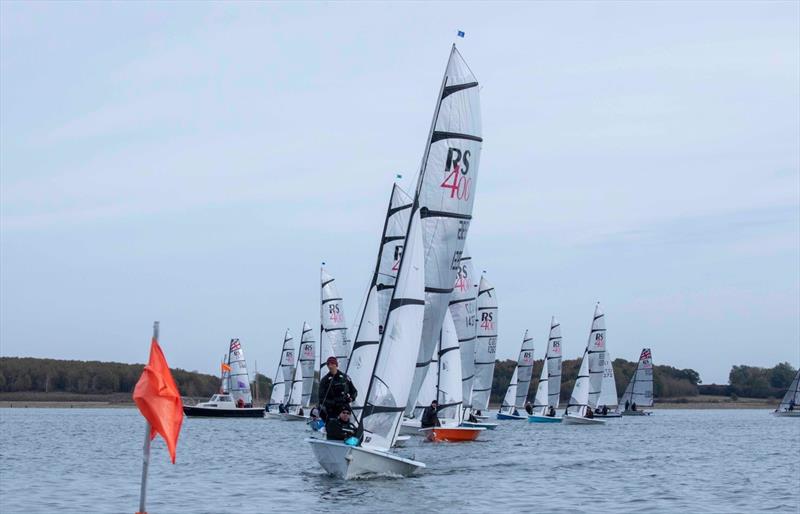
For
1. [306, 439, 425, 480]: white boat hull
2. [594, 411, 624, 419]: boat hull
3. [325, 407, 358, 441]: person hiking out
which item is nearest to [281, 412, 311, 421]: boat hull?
[594, 411, 624, 419]: boat hull

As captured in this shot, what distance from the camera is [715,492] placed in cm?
2544

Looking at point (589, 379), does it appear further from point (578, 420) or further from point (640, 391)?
point (640, 391)

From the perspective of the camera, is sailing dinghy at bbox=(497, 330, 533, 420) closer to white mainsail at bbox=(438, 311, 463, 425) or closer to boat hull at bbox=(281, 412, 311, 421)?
boat hull at bbox=(281, 412, 311, 421)

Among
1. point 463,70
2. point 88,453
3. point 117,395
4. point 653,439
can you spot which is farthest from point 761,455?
point 117,395

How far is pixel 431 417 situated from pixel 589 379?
3517 cm

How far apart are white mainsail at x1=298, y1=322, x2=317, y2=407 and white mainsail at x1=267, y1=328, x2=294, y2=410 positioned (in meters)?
5.18

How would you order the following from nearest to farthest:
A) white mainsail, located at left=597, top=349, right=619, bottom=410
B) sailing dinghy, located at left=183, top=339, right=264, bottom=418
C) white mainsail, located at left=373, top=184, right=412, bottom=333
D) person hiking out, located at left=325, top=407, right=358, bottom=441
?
person hiking out, located at left=325, top=407, right=358, bottom=441 → white mainsail, located at left=373, top=184, right=412, bottom=333 → sailing dinghy, located at left=183, top=339, right=264, bottom=418 → white mainsail, located at left=597, top=349, right=619, bottom=410

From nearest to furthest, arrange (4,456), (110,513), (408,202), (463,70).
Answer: (110,513), (463,70), (4,456), (408,202)

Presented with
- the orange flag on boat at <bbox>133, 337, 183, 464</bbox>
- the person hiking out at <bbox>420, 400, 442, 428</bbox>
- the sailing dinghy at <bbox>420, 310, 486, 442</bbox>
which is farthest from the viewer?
the sailing dinghy at <bbox>420, 310, 486, 442</bbox>

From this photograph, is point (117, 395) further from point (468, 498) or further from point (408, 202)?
point (468, 498)

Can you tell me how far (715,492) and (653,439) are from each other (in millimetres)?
26253

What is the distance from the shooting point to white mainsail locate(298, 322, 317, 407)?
7656cm

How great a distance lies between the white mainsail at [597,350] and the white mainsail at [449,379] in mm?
35771

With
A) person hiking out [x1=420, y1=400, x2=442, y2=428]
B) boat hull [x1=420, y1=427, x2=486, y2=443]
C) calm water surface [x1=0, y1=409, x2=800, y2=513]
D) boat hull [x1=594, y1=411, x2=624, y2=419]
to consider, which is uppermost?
boat hull [x1=594, y1=411, x2=624, y2=419]
